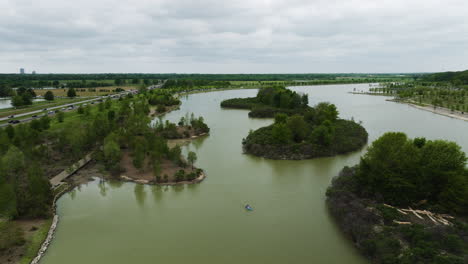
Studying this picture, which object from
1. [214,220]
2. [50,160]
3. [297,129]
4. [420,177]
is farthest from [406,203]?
[50,160]

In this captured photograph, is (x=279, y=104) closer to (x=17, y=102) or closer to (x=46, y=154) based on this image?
(x=46, y=154)

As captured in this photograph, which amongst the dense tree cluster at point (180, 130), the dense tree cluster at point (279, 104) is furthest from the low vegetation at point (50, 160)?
the dense tree cluster at point (279, 104)

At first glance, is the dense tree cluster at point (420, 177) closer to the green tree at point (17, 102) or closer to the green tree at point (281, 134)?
the green tree at point (281, 134)

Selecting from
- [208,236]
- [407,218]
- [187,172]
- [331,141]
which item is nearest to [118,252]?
[208,236]

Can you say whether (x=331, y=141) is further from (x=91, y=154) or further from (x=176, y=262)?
(x=91, y=154)

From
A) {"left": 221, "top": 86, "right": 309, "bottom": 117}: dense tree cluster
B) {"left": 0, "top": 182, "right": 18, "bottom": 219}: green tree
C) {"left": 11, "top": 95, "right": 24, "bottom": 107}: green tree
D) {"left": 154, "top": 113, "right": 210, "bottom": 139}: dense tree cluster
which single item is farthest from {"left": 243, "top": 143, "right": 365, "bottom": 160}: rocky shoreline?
{"left": 11, "top": 95, "right": 24, "bottom": 107}: green tree
